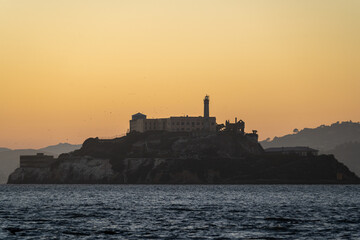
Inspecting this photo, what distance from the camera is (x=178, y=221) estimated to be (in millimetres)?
98438

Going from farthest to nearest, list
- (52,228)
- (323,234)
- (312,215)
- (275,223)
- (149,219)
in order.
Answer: (312,215)
(149,219)
(275,223)
(52,228)
(323,234)

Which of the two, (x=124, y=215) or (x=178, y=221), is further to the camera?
(x=124, y=215)

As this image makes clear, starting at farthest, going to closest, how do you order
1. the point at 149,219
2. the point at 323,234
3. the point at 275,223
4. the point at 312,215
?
the point at 312,215, the point at 149,219, the point at 275,223, the point at 323,234

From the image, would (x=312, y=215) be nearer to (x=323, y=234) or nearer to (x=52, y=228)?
(x=323, y=234)

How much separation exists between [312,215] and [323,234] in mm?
30186

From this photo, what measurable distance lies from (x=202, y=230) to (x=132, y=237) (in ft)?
34.8

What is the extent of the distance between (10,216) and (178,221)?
92.7ft

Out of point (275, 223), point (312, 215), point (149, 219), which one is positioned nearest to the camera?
point (275, 223)

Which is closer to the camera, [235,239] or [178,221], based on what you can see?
[235,239]

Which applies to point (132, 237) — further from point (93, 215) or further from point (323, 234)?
point (93, 215)

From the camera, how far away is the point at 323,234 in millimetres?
81562

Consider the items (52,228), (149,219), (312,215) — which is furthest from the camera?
(312,215)

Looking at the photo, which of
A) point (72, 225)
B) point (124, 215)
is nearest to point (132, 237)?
point (72, 225)

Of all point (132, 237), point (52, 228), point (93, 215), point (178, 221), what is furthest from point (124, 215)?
point (132, 237)
